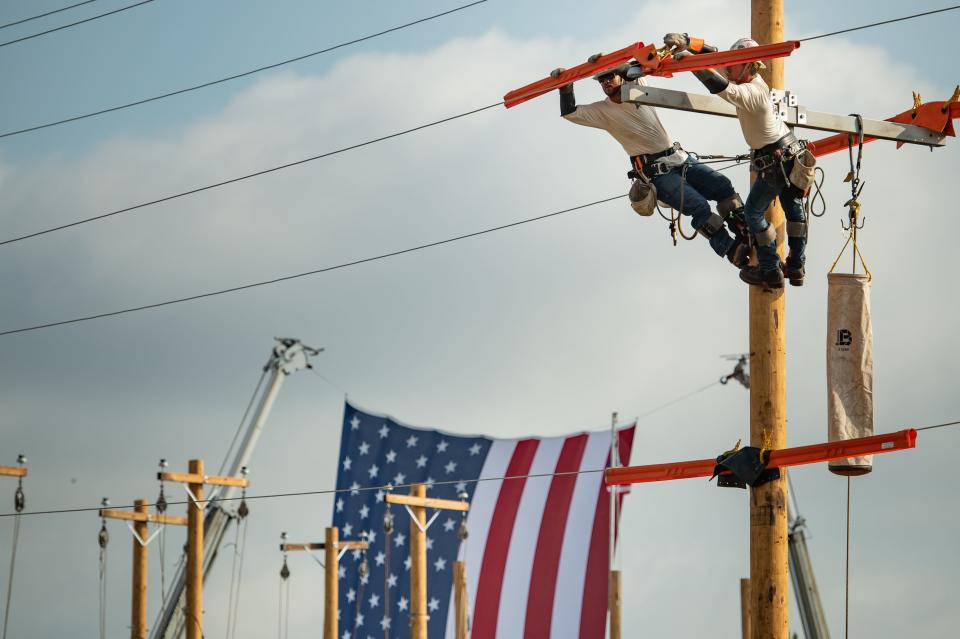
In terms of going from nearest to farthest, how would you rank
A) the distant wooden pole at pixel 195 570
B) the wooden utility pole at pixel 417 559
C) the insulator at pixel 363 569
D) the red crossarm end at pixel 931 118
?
1. the red crossarm end at pixel 931 118
2. the wooden utility pole at pixel 417 559
3. the distant wooden pole at pixel 195 570
4. the insulator at pixel 363 569

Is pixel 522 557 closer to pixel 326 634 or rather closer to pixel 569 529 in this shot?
pixel 569 529

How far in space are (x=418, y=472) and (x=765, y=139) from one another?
65.5 feet

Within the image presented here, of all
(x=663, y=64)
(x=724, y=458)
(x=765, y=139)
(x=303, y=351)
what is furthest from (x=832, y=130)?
(x=303, y=351)

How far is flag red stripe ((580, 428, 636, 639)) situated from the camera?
24922 mm

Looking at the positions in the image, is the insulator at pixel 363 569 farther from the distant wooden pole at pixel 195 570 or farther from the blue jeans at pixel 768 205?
the blue jeans at pixel 768 205

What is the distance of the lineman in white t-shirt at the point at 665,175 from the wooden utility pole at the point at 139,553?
14.7 metres

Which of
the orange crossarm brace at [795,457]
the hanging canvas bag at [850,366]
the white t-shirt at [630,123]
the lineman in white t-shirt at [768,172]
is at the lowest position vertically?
the orange crossarm brace at [795,457]

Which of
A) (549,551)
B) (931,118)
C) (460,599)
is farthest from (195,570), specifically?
(931,118)

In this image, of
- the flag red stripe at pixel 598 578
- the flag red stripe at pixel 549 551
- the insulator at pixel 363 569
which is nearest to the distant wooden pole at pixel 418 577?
the flag red stripe at pixel 549 551

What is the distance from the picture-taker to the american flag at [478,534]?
990 inches

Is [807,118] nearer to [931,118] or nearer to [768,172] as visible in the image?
[768,172]

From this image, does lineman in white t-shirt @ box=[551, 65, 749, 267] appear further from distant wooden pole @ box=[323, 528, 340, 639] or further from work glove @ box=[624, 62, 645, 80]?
distant wooden pole @ box=[323, 528, 340, 639]

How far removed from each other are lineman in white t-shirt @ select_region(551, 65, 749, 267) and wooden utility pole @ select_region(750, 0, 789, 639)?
41 cm

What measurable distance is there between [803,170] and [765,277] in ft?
2.50
